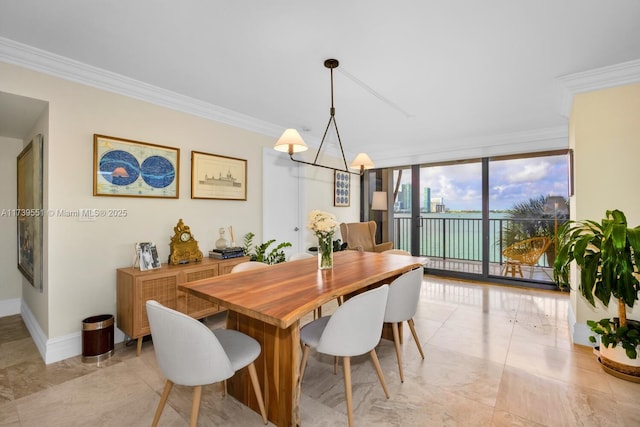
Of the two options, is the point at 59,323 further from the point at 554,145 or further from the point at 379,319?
the point at 554,145

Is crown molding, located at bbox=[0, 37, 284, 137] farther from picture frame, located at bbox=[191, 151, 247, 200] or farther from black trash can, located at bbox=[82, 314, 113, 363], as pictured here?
black trash can, located at bbox=[82, 314, 113, 363]

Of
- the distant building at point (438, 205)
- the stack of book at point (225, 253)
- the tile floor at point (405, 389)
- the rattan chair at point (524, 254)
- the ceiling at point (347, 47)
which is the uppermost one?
the ceiling at point (347, 47)

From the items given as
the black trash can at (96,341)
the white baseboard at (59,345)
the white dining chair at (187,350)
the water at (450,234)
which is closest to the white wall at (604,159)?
the water at (450,234)

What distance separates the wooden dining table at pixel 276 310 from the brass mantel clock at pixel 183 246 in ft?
3.67

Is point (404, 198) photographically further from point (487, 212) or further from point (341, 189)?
point (487, 212)

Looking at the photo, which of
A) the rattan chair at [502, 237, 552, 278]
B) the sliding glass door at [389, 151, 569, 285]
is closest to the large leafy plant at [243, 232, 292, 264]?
the sliding glass door at [389, 151, 569, 285]

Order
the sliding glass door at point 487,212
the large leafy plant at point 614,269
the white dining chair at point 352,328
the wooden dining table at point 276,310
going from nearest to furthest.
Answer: the wooden dining table at point 276,310 → the white dining chair at point 352,328 → the large leafy plant at point 614,269 → the sliding glass door at point 487,212

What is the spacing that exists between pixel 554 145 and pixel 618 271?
3.01m

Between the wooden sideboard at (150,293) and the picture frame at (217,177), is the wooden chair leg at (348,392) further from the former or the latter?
the picture frame at (217,177)

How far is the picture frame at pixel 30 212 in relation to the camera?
2586 mm

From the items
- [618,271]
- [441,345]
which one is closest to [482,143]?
[618,271]

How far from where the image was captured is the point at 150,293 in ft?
8.35

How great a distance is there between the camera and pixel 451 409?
71.5 inches

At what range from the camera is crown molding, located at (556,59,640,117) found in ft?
8.11
